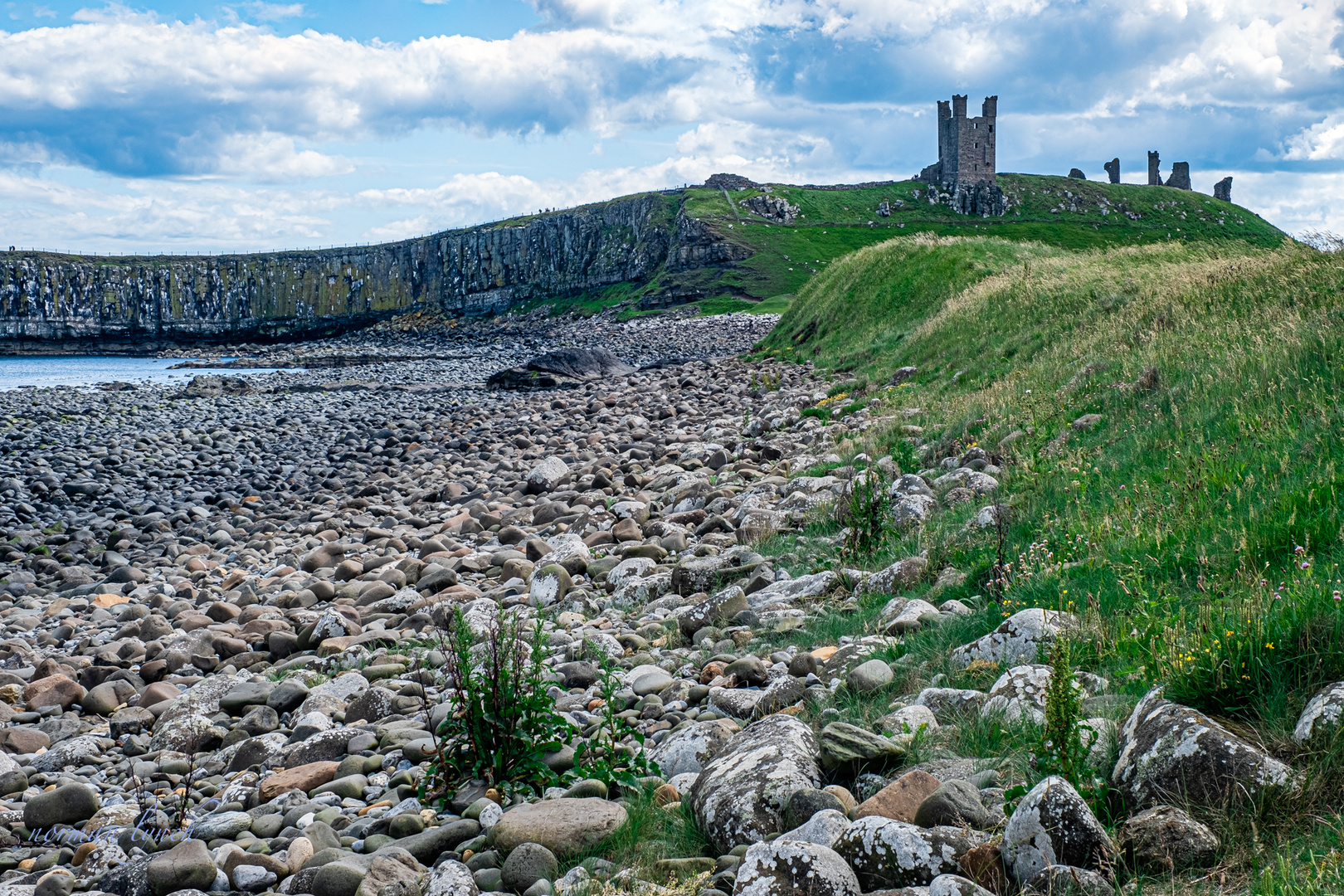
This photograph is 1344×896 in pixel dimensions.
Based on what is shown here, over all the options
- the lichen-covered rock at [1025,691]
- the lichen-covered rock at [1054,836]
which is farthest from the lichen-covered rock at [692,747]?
the lichen-covered rock at [1054,836]

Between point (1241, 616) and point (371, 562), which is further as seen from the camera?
point (371, 562)

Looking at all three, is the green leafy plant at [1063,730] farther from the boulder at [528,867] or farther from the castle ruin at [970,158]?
the castle ruin at [970,158]

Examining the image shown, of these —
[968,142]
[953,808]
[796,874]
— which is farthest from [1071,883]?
[968,142]

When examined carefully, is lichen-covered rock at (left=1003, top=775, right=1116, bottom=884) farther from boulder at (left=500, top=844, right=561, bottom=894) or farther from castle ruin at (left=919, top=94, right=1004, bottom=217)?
castle ruin at (left=919, top=94, right=1004, bottom=217)

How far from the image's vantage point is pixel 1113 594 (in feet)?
16.8

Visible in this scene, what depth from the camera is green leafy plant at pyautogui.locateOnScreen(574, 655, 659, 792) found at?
4.55 metres

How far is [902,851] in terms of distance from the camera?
10.4 ft

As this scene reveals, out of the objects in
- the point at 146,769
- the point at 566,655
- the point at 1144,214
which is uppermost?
the point at 1144,214

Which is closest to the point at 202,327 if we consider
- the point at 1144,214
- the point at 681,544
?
the point at 1144,214

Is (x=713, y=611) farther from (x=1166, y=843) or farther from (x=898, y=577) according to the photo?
(x=1166, y=843)

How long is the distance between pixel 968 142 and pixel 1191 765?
13349cm

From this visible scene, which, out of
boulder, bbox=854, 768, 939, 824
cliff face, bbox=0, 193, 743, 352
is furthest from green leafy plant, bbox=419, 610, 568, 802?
cliff face, bbox=0, 193, 743, 352

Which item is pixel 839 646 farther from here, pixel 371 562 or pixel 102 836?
pixel 371 562

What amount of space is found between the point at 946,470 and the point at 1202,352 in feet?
10.8
